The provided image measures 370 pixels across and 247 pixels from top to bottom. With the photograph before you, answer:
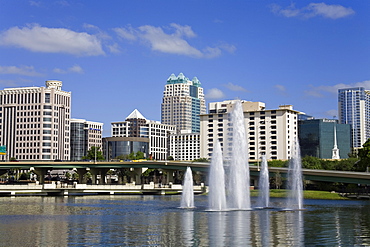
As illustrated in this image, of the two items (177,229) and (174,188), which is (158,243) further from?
(174,188)

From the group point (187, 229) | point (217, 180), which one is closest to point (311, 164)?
point (217, 180)

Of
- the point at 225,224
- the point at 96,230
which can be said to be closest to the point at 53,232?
the point at 96,230

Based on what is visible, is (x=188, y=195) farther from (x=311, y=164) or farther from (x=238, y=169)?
→ (x=311, y=164)

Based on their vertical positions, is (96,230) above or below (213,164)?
below

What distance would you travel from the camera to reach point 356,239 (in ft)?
153

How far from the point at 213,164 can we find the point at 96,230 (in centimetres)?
2695

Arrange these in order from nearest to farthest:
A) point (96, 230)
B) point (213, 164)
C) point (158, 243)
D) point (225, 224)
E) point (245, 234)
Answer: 1. point (158, 243)
2. point (245, 234)
3. point (96, 230)
4. point (225, 224)
5. point (213, 164)

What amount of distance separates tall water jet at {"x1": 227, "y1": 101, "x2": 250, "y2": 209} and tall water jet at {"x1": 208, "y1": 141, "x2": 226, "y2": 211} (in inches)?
87.1

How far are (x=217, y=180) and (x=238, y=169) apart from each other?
208 inches

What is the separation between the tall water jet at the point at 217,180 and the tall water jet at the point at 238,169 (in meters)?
2.21

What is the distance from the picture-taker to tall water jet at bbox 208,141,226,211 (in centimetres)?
7519

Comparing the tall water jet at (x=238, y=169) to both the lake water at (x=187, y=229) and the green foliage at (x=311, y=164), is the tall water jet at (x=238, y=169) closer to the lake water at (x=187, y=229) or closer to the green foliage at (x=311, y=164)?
the lake water at (x=187, y=229)

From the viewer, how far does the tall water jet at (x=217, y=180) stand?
75.2m

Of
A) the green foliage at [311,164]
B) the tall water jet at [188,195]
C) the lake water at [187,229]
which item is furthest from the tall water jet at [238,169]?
the green foliage at [311,164]
